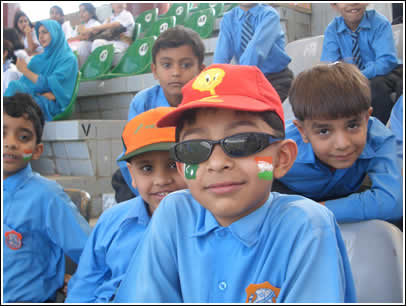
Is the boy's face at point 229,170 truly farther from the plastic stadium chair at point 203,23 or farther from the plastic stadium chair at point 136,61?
the plastic stadium chair at point 203,23

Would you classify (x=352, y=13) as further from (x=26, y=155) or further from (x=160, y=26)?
(x=160, y=26)

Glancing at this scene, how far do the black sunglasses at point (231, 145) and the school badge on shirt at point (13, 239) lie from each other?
3.93ft

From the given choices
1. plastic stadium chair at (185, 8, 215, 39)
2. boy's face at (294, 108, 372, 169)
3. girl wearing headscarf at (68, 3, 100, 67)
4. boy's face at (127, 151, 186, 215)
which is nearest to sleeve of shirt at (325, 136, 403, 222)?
boy's face at (294, 108, 372, 169)

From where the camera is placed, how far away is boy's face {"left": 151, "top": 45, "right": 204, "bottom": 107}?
2562mm

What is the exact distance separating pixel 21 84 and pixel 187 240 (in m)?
4.32

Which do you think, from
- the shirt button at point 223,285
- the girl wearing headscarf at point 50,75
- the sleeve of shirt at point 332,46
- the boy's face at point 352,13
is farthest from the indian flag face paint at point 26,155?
the girl wearing headscarf at point 50,75

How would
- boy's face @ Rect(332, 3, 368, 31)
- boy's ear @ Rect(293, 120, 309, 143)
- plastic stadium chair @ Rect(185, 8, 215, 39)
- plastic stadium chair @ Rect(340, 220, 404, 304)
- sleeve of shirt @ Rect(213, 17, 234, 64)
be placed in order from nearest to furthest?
plastic stadium chair @ Rect(340, 220, 404, 304) → boy's ear @ Rect(293, 120, 309, 143) → boy's face @ Rect(332, 3, 368, 31) → sleeve of shirt @ Rect(213, 17, 234, 64) → plastic stadium chair @ Rect(185, 8, 215, 39)

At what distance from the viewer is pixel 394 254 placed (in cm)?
150

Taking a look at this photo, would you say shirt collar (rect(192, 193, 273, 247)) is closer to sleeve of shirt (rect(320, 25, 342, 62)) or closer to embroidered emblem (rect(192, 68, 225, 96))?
embroidered emblem (rect(192, 68, 225, 96))

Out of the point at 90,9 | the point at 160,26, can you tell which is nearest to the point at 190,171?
the point at 160,26

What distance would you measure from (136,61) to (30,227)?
4.26 meters

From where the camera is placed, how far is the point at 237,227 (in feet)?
3.36

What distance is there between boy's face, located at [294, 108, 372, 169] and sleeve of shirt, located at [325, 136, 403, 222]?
0.38ft

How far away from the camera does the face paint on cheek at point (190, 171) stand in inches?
41.4
